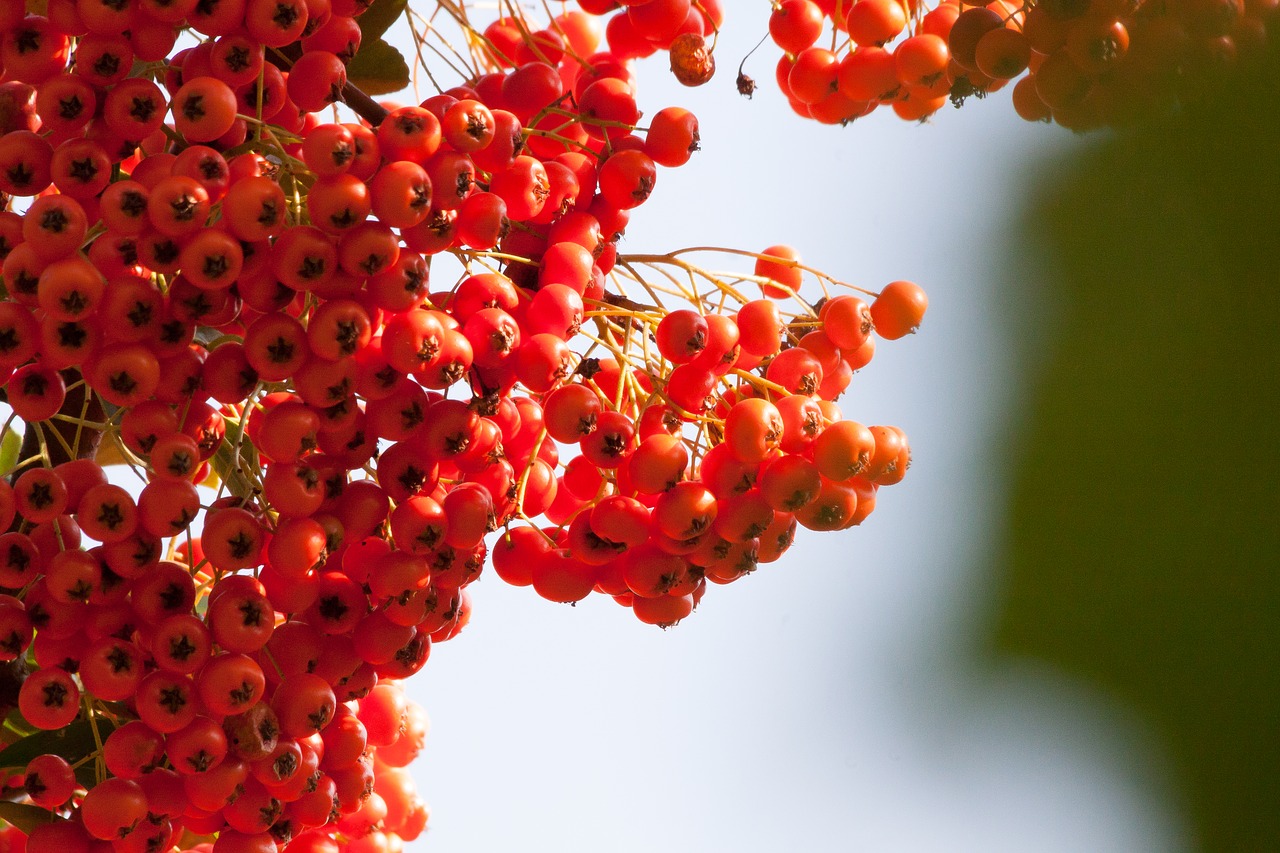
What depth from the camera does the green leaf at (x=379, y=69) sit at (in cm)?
148

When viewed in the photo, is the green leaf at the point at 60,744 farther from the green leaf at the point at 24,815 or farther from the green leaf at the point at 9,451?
the green leaf at the point at 9,451

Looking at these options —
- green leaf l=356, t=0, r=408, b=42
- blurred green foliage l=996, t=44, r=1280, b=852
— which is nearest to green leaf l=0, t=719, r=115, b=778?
green leaf l=356, t=0, r=408, b=42

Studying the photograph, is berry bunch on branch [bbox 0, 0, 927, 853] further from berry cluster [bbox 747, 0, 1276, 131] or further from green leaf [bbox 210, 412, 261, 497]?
berry cluster [bbox 747, 0, 1276, 131]

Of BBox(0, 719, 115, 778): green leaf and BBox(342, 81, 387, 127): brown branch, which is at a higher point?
BBox(342, 81, 387, 127): brown branch

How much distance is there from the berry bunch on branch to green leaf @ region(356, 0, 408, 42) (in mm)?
141

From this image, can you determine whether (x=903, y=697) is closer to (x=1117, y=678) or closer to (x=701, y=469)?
(x=1117, y=678)

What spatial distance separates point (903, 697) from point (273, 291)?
94cm

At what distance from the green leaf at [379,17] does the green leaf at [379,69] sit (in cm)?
3

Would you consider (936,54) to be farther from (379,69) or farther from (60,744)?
(60,744)

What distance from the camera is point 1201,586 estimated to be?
6.4 inches

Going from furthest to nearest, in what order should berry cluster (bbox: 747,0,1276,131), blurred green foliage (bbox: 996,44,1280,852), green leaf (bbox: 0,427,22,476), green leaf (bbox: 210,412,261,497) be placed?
green leaf (bbox: 0,427,22,476) < green leaf (bbox: 210,412,261,497) < berry cluster (bbox: 747,0,1276,131) < blurred green foliage (bbox: 996,44,1280,852)

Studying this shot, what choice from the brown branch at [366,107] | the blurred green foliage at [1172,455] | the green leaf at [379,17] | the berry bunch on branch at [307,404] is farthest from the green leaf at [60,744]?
the blurred green foliage at [1172,455]

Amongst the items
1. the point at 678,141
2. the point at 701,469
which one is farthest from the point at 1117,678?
the point at 678,141

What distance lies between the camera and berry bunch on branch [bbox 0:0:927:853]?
3.48ft
